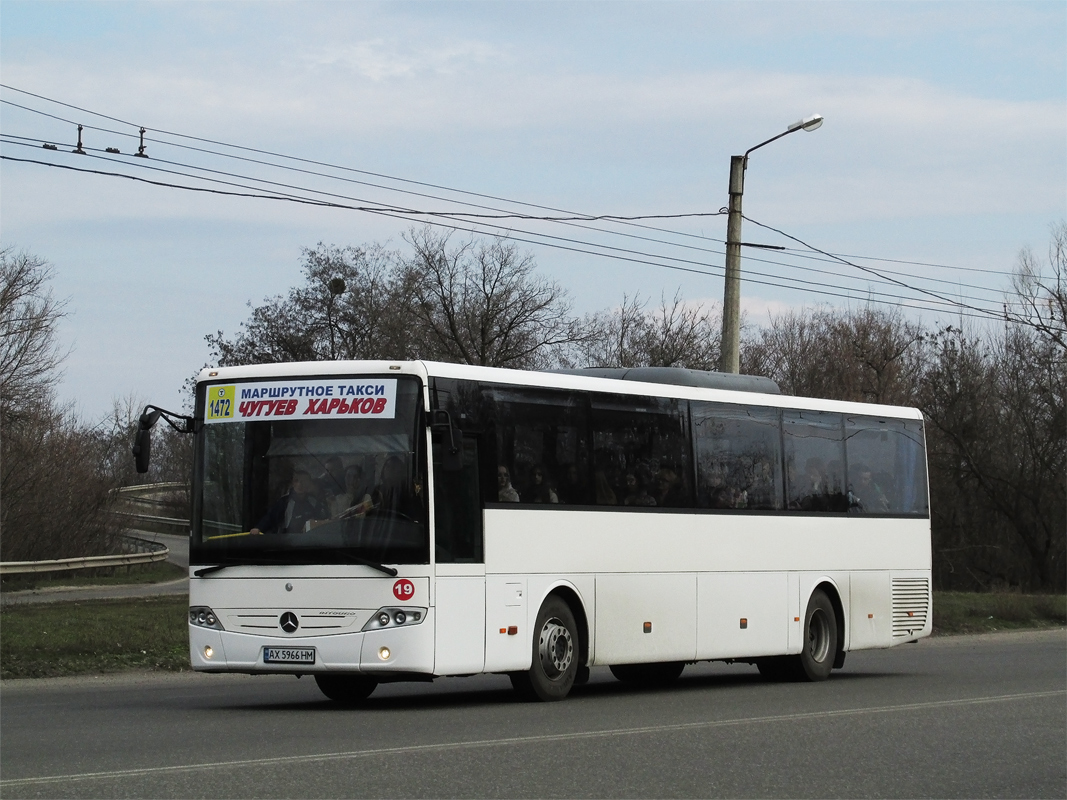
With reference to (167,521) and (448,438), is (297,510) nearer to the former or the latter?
(448,438)

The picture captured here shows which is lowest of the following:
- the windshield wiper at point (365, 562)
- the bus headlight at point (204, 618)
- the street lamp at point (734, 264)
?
the bus headlight at point (204, 618)

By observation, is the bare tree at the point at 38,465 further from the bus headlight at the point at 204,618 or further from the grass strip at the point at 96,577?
the bus headlight at the point at 204,618

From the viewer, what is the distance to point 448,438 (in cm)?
1373

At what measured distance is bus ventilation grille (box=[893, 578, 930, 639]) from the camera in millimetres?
20172

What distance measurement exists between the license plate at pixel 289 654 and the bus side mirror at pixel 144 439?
1986 mm

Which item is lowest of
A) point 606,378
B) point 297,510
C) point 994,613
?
point 994,613

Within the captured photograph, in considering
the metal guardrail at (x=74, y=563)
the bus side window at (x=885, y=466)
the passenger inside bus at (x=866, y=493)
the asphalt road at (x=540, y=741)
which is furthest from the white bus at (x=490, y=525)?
the metal guardrail at (x=74, y=563)

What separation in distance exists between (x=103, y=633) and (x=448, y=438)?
9913 mm

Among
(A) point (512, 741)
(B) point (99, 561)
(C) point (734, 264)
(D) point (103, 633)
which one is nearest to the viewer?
(A) point (512, 741)

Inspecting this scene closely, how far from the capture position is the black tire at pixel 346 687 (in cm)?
1499

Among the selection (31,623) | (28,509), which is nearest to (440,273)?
(28,509)

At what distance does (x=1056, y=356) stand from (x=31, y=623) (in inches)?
1586

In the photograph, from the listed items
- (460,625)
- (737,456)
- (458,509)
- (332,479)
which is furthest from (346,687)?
(737,456)

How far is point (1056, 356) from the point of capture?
53.9 meters
